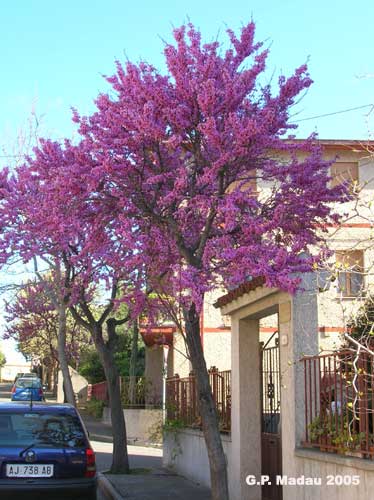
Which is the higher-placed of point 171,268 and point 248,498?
point 171,268

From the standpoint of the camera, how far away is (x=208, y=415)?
8125mm

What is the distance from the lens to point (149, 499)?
36.1 feet

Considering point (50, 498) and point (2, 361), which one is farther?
point (2, 361)

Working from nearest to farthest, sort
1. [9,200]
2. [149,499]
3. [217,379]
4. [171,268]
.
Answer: [171,268]
[149,499]
[217,379]
[9,200]

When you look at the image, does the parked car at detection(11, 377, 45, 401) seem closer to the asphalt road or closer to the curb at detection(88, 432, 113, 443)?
the curb at detection(88, 432, 113, 443)

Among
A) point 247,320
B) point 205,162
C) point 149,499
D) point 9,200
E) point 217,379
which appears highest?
point 9,200

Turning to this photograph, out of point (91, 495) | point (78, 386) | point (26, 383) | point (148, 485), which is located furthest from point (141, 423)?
point (78, 386)

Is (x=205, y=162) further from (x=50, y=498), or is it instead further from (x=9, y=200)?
(x=9, y=200)

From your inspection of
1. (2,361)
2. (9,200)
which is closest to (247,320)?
(9,200)

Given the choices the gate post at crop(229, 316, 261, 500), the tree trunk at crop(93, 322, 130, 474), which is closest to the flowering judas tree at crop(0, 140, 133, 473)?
the tree trunk at crop(93, 322, 130, 474)

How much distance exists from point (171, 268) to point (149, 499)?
4369mm

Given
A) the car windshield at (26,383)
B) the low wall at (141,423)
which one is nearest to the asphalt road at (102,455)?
the low wall at (141,423)

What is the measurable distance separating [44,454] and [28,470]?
25cm

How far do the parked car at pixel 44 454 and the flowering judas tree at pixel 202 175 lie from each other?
5.11ft
